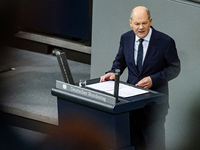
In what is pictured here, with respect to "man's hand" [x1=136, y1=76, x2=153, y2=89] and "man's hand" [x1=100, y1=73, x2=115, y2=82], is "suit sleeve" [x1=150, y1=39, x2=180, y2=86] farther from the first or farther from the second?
"man's hand" [x1=100, y1=73, x2=115, y2=82]

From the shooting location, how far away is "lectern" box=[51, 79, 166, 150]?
409 cm

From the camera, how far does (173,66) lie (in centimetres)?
458

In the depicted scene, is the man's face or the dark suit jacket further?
the dark suit jacket

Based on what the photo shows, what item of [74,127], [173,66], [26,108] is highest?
[173,66]

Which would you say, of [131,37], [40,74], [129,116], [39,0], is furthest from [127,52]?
[39,0]

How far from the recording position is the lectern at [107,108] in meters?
4.09

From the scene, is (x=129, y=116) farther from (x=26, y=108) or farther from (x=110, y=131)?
(x=26, y=108)

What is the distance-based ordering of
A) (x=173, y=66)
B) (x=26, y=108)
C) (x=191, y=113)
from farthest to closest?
(x=26, y=108), (x=191, y=113), (x=173, y=66)

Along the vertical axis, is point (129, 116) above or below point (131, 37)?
below

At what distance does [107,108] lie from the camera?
4.07 meters

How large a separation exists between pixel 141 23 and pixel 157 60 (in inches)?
14.1

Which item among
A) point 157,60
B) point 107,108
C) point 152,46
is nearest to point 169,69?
point 157,60

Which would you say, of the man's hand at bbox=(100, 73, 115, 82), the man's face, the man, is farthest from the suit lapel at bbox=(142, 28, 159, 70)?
the man's hand at bbox=(100, 73, 115, 82)

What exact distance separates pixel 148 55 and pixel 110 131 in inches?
31.1
